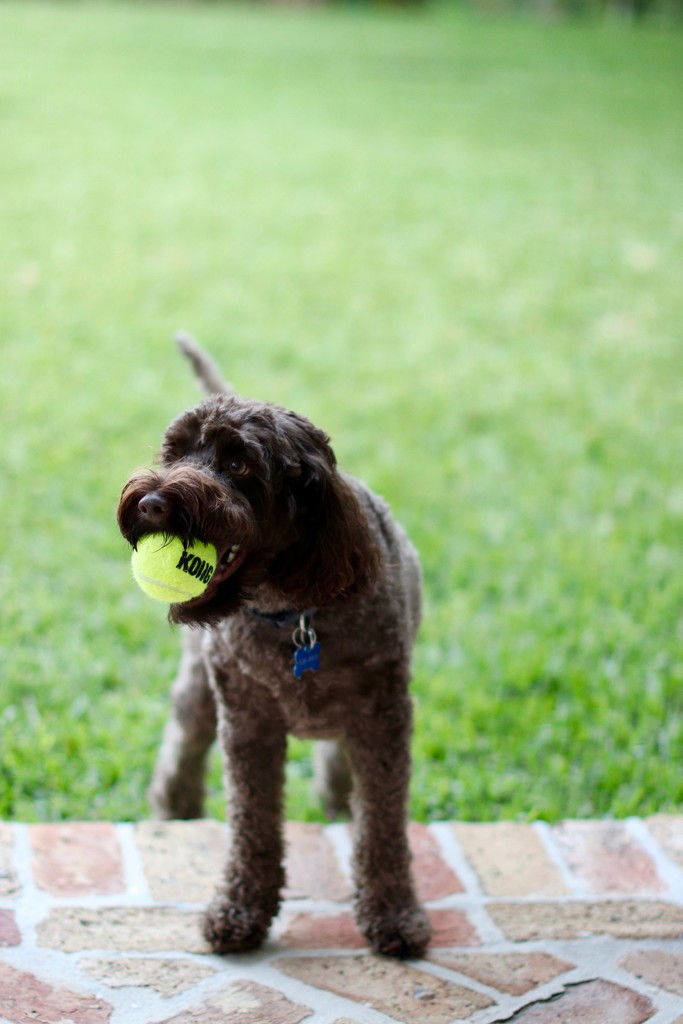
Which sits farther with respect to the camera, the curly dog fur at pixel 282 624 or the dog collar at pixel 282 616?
the dog collar at pixel 282 616

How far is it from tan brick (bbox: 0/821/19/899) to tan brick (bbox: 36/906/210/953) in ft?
0.39

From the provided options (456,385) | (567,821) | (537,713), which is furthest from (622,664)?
(456,385)

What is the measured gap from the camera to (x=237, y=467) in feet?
7.68

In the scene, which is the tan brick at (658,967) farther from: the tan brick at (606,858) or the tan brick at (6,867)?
the tan brick at (6,867)

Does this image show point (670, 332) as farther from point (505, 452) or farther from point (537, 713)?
point (537, 713)

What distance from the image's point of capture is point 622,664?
416cm

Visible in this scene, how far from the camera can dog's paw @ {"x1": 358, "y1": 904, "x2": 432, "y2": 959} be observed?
268 centimetres

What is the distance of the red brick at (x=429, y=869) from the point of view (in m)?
2.95

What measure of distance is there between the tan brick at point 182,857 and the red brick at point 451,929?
53cm

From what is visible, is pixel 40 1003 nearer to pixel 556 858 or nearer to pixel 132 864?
pixel 132 864

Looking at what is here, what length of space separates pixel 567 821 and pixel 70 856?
4.27ft

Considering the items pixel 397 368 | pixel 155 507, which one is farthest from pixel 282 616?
pixel 397 368

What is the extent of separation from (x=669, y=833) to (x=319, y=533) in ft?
4.55

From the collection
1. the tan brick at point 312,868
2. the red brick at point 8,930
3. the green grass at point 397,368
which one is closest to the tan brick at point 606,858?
the green grass at point 397,368
